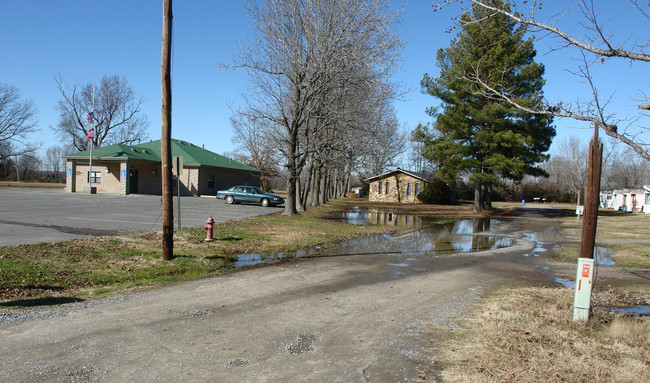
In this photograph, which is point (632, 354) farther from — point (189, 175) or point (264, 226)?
point (189, 175)

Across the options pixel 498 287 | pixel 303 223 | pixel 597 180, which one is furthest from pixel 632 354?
pixel 303 223

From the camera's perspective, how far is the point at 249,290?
812cm

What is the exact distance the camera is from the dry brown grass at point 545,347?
456cm

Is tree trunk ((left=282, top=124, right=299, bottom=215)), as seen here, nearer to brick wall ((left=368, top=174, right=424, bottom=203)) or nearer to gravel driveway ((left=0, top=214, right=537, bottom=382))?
gravel driveway ((left=0, top=214, right=537, bottom=382))

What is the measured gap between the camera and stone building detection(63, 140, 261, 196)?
37.2m

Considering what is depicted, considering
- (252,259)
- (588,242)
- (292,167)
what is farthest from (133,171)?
(588,242)

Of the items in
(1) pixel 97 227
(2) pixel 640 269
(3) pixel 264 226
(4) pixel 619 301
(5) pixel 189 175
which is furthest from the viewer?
(5) pixel 189 175

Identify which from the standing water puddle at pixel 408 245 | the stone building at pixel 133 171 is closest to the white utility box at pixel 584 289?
the standing water puddle at pixel 408 245

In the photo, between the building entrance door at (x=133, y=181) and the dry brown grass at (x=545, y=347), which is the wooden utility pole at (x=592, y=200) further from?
the building entrance door at (x=133, y=181)

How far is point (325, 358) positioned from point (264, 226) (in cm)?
1359

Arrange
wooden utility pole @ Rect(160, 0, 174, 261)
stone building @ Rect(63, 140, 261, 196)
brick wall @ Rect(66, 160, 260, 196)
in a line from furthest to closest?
brick wall @ Rect(66, 160, 260, 196) < stone building @ Rect(63, 140, 261, 196) < wooden utility pole @ Rect(160, 0, 174, 261)

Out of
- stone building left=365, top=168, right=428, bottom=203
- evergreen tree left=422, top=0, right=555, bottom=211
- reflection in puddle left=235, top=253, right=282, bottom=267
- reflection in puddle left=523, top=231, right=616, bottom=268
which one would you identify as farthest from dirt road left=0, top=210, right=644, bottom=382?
stone building left=365, top=168, right=428, bottom=203

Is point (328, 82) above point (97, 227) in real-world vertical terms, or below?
above

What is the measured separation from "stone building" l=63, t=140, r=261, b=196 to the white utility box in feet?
112
